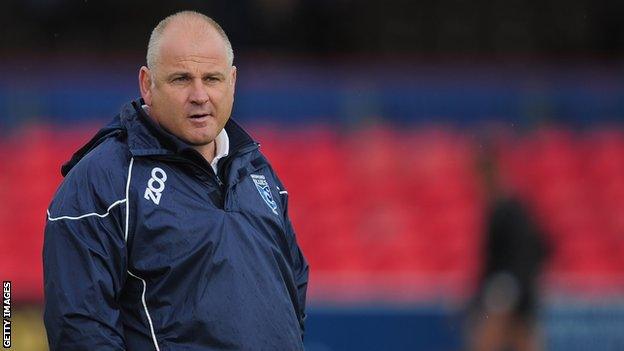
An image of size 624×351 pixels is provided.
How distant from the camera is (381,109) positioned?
40.6ft

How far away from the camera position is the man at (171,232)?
134 inches

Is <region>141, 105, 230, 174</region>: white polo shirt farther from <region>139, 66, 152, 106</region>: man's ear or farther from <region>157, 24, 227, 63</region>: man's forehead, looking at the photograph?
<region>157, 24, 227, 63</region>: man's forehead

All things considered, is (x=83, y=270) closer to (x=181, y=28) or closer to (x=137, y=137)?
(x=137, y=137)

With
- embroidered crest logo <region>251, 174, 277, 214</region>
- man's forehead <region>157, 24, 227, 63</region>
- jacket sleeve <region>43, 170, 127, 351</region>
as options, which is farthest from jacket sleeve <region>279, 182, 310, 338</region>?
jacket sleeve <region>43, 170, 127, 351</region>

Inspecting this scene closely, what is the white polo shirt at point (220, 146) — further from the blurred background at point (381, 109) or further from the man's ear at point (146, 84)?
the blurred background at point (381, 109)

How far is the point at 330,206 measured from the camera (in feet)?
39.1

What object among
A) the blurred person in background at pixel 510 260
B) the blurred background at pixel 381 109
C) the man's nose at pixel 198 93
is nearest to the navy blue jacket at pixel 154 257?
the man's nose at pixel 198 93

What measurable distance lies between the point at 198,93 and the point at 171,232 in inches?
15.6

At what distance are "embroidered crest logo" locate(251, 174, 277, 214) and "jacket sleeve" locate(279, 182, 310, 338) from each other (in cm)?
11

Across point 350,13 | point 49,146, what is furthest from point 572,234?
point 49,146

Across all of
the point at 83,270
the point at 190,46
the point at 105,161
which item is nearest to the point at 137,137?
the point at 105,161

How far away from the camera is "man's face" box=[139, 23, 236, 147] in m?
3.66

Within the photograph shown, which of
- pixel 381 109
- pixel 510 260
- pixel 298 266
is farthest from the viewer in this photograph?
pixel 381 109

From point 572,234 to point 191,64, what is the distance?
844 cm
